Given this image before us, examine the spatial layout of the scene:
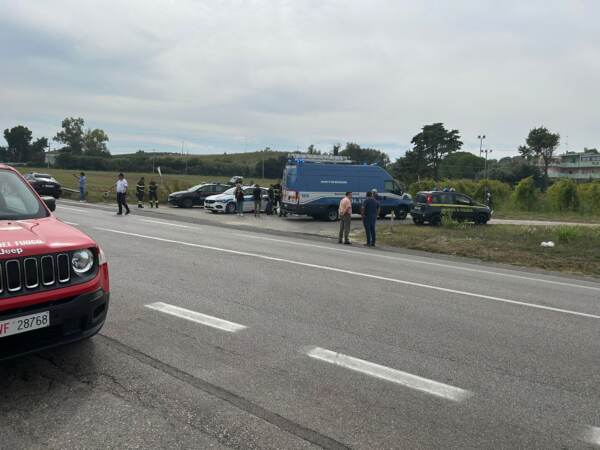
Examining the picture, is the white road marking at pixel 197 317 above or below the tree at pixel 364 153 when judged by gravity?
below

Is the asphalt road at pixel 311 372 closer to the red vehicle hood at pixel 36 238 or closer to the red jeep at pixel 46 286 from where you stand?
the red jeep at pixel 46 286

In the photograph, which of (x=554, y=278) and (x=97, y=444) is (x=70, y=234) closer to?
(x=97, y=444)

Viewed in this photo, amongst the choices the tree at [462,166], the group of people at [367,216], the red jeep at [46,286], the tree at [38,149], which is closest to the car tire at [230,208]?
the group of people at [367,216]

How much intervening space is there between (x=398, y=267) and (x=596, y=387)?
653 cm

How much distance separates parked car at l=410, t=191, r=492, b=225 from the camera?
74.6 feet

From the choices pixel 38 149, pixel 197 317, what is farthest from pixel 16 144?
pixel 197 317

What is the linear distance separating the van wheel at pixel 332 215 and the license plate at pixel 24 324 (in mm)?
20893

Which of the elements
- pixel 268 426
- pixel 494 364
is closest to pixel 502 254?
pixel 494 364

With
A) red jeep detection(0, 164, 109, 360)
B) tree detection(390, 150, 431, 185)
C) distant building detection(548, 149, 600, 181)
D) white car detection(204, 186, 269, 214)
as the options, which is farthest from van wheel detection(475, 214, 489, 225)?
distant building detection(548, 149, 600, 181)

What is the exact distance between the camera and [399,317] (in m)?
6.18

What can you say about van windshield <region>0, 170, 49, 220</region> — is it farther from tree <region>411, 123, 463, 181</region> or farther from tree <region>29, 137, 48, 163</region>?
tree <region>29, 137, 48, 163</region>

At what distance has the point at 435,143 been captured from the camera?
83.3 m

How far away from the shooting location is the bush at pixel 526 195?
36688mm

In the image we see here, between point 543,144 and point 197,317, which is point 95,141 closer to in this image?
point 543,144
